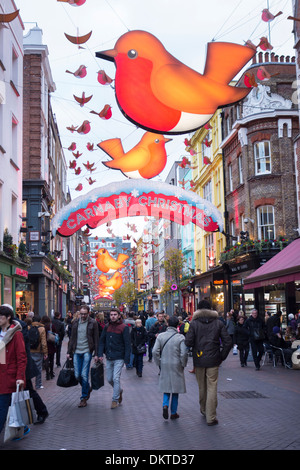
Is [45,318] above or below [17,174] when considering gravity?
below

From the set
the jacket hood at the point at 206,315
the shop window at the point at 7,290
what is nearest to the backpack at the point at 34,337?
the jacket hood at the point at 206,315

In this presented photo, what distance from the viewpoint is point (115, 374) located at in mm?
10531

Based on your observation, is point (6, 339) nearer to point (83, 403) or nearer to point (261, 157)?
point (83, 403)

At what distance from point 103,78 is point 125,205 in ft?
35.6

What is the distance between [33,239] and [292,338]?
54.4 feet

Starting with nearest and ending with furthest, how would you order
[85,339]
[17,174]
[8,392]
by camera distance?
1. [8,392]
2. [85,339]
3. [17,174]

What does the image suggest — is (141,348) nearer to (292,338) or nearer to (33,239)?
(292,338)

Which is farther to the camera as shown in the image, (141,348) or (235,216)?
(235,216)

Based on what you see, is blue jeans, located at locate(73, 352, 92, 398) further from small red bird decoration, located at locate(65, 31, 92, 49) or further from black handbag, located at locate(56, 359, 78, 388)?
small red bird decoration, located at locate(65, 31, 92, 49)

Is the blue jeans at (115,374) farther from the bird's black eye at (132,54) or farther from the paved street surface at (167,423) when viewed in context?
the bird's black eye at (132,54)

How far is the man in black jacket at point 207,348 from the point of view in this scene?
8773mm

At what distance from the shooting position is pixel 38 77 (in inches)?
1312

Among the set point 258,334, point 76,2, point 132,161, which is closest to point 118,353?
point 76,2

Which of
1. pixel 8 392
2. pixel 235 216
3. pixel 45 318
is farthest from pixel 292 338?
pixel 235 216
